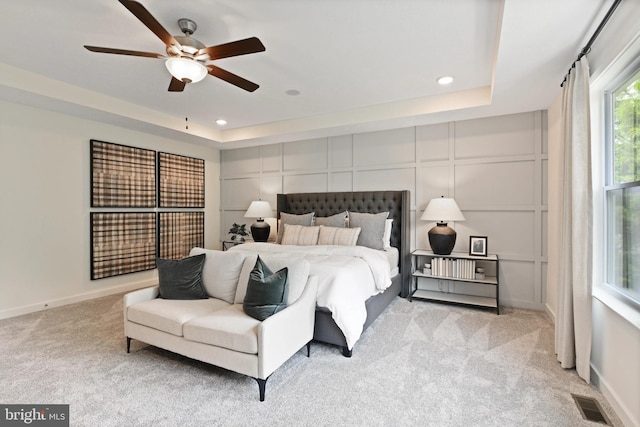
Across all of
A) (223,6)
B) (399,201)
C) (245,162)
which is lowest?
(399,201)

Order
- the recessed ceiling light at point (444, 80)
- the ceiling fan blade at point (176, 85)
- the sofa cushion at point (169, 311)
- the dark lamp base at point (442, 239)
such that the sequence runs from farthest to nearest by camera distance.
Result: the dark lamp base at point (442, 239) < the recessed ceiling light at point (444, 80) < the ceiling fan blade at point (176, 85) < the sofa cushion at point (169, 311)

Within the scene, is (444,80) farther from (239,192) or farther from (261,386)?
(239,192)

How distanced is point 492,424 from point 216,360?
180cm

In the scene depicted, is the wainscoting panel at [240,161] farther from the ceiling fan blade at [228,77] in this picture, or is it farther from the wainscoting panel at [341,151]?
the ceiling fan blade at [228,77]

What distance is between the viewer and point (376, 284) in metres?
3.27

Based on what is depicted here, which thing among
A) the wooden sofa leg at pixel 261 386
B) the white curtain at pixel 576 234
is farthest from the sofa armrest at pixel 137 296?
the white curtain at pixel 576 234

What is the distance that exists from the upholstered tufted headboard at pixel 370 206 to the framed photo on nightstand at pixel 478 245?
80 centimetres

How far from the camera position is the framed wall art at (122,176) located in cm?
429

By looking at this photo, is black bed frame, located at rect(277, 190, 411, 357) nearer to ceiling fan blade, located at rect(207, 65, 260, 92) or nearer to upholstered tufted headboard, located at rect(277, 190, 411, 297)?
upholstered tufted headboard, located at rect(277, 190, 411, 297)

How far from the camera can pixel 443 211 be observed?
3879mm

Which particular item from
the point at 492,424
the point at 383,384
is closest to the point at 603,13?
the point at 492,424

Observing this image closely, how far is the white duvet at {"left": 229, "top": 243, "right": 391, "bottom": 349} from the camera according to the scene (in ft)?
8.43

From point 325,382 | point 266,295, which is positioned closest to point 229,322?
point 266,295

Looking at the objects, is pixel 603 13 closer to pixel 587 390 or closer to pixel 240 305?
pixel 587 390
